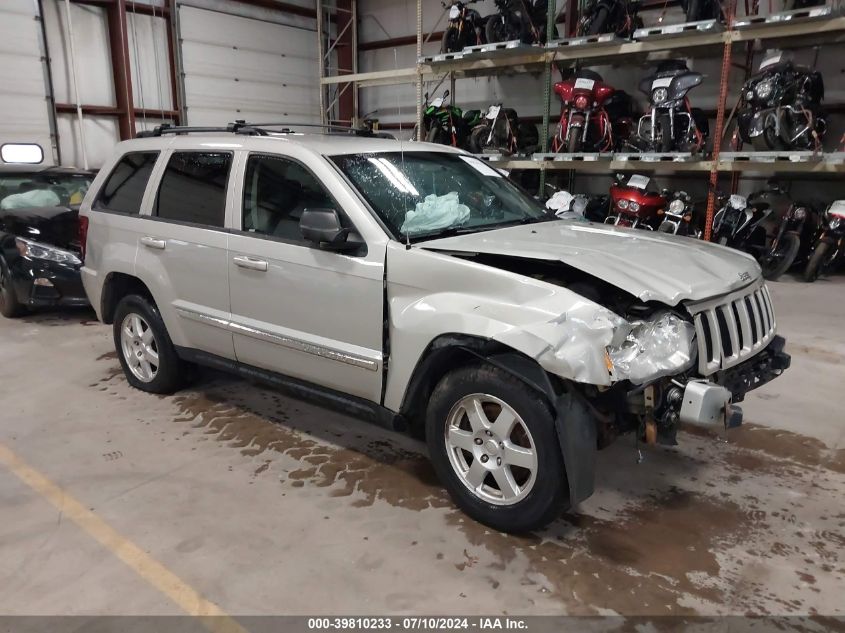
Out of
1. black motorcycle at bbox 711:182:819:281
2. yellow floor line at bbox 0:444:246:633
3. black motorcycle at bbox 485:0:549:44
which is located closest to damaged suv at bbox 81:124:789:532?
yellow floor line at bbox 0:444:246:633

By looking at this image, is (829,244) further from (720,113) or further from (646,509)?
(646,509)

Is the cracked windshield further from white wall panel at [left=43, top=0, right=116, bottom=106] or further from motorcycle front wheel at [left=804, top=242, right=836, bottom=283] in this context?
white wall panel at [left=43, top=0, right=116, bottom=106]

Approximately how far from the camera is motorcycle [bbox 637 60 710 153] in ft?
26.3

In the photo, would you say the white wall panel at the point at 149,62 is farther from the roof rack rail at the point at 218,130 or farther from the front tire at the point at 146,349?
the front tire at the point at 146,349

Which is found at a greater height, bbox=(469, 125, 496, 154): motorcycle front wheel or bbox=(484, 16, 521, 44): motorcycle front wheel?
bbox=(484, 16, 521, 44): motorcycle front wheel

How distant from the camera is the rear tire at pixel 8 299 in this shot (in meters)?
6.23

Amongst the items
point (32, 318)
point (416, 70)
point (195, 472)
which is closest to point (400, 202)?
point (195, 472)

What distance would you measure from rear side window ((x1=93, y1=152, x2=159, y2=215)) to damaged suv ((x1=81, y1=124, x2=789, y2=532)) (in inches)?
1.4

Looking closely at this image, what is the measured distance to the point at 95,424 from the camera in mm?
3883

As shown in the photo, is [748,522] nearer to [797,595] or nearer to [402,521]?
[797,595]

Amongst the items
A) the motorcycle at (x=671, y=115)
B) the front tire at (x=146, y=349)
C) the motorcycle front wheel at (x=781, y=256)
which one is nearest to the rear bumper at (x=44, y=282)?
the front tire at (x=146, y=349)

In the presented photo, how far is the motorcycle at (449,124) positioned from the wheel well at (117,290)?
6.85m

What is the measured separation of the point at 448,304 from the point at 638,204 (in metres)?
6.53

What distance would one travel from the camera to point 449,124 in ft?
33.6
